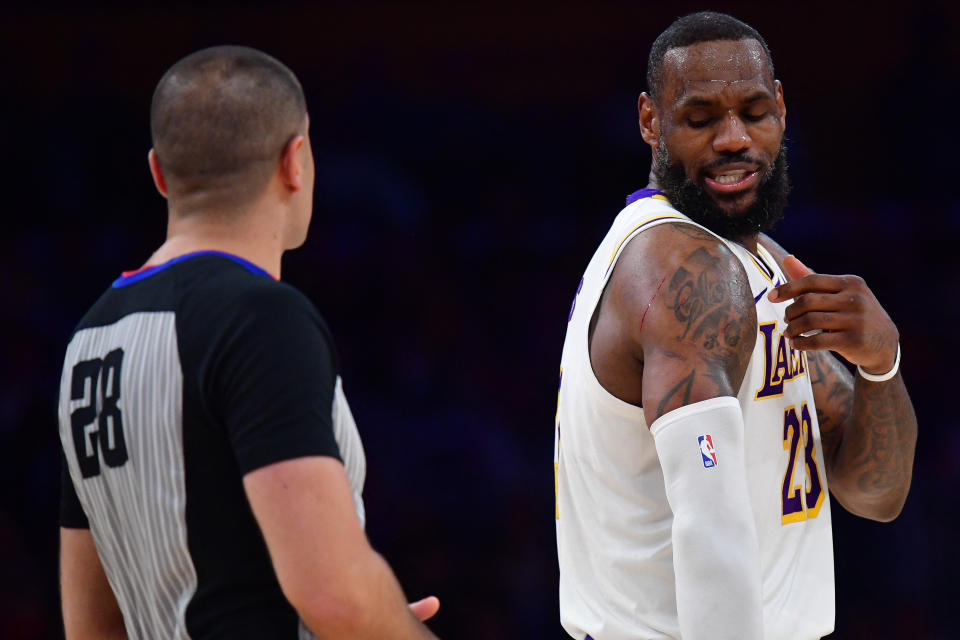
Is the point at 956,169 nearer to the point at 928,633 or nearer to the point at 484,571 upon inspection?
the point at 928,633

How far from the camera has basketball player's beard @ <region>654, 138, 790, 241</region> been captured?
2.74m

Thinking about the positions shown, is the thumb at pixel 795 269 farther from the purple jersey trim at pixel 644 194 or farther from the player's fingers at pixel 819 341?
the purple jersey trim at pixel 644 194

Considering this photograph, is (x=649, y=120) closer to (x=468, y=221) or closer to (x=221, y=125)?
(x=221, y=125)

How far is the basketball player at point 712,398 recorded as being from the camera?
230cm

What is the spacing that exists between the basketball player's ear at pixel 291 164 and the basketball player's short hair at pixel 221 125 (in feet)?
0.03

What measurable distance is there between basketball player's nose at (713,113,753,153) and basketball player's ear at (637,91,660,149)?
17 cm

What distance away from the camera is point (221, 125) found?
6.45ft

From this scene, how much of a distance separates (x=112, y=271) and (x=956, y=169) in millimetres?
5436

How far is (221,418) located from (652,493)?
109 cm

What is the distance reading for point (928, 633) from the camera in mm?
6289

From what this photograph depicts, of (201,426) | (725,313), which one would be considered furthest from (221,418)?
(725,313)

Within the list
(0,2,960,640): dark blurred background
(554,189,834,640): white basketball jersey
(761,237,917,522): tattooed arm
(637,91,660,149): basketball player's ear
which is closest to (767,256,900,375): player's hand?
(761,237,917,522): tattooed arm

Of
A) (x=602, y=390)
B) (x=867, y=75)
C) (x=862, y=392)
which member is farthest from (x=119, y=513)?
(x=867, y=75)

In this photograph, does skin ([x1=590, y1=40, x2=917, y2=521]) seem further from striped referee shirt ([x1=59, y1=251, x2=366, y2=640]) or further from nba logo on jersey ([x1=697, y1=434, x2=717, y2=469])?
striped referee shirt ([x1=59, y1=251, x2=366, y2=640])
